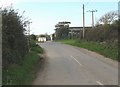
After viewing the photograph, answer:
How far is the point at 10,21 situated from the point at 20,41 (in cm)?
377

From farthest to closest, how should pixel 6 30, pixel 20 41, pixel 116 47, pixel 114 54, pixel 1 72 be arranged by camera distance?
pixel 116 47
pixel 114 54
pixel 20 41
pixel 6 30
pixel 1 72

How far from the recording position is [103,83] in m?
19.2

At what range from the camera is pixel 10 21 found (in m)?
21.4

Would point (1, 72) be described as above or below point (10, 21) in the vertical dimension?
below

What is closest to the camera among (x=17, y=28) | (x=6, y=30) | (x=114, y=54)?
(x=6, y=30)

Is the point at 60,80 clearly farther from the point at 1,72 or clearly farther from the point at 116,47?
the point at 116,47

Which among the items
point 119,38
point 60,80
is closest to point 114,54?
point 119,38

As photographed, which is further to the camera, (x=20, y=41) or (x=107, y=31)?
(x=107, y=31)

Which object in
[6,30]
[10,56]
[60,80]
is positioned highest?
[6,30]

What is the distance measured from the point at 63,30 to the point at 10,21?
136m

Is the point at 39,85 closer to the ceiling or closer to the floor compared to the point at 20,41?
closer to the floor

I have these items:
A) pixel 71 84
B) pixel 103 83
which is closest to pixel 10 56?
pixel 71 84

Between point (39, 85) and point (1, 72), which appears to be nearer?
point (1, 72)

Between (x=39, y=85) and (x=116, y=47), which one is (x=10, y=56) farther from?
(x=116, y=47)
